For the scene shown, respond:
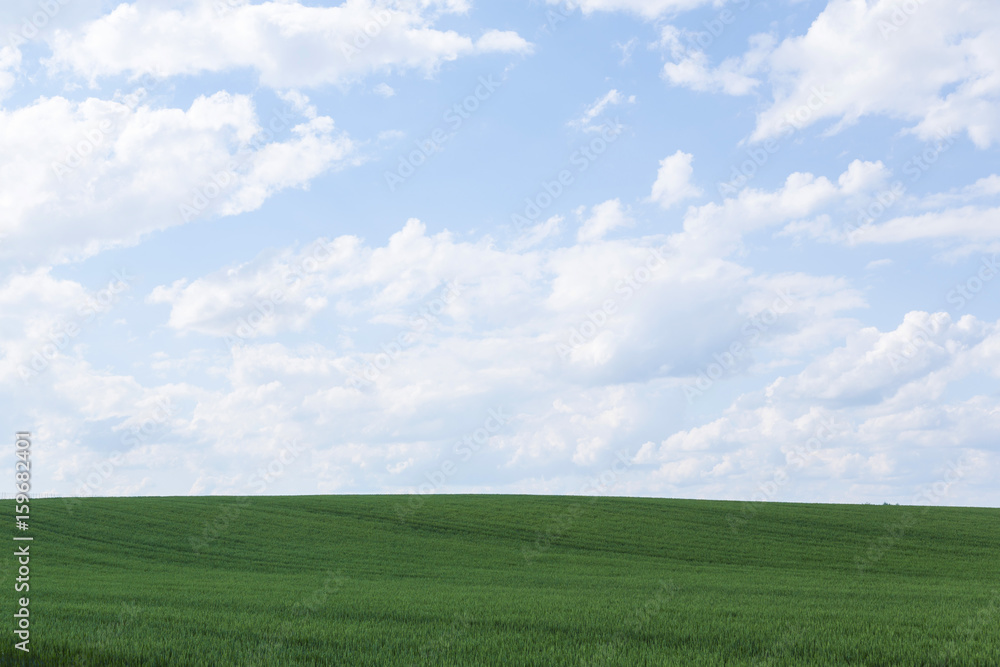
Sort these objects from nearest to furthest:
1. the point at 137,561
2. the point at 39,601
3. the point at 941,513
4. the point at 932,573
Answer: the point at 39,601, the point at 137,561, the point at 932,573, the point at 941,513

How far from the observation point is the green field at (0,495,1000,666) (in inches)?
471

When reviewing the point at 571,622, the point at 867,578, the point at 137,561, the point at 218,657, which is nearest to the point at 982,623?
the point at 571,622

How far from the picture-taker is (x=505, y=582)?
94.2 feet

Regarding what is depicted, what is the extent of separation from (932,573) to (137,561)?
38715mm

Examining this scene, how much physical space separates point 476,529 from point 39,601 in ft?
98.6

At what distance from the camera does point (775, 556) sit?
41.3m

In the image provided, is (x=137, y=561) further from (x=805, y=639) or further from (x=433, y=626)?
(x=805, y=639)

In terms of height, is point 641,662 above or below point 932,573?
above

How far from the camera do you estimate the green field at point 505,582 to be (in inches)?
471

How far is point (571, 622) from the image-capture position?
49.4 feet

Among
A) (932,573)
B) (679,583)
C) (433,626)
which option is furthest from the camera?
(932,573)

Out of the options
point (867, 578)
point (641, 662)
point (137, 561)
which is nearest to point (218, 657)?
point (641, 662)

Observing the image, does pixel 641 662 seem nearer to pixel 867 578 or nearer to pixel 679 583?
pixel 679 583

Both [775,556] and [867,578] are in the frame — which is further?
[775,556]
